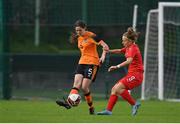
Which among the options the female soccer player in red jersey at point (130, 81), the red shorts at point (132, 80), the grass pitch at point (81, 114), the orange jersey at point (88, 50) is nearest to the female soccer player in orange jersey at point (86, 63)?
the orange jersey at point (88, 50)

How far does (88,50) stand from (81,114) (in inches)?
49.1

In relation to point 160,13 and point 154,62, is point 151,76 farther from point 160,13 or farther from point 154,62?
point 160,13

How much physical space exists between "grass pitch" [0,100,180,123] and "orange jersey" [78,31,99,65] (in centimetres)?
99

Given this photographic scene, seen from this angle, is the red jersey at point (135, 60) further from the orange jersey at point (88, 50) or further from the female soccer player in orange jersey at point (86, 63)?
the orange jersey at point (88, 50)

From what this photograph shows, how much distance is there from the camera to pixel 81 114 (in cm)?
1491

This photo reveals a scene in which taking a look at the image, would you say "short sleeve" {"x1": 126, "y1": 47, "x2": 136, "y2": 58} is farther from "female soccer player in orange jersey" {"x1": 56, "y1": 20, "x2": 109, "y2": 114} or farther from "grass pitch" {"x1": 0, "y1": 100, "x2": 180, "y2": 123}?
"grass pitch" {"x1": 0, "y1": 100, "x2": 180, "y2": 123}

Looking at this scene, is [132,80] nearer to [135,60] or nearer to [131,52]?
[135,60]

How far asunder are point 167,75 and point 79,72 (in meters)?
6.62

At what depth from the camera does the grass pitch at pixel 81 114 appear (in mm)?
13336

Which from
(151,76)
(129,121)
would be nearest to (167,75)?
(151,76)

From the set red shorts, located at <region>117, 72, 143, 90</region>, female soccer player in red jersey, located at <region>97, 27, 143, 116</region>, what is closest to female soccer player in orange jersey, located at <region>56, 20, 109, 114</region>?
female soccer player in red jersey, located at <region>97, 27, 143, 116</region>

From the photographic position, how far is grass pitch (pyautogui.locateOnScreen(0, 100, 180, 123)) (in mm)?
13336

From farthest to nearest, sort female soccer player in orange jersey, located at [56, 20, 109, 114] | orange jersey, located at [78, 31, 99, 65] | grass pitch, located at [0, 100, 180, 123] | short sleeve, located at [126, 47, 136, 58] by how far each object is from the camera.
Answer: orange jersey, located at [78, 31, 99, 65] → female soccer player in orange jersey, located at [56, 20, 109, 114] → short sleeve, located at [126, 47, 136, 58] → grass pitch, located at [0, 100, 180, 123]

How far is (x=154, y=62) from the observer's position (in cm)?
2147
